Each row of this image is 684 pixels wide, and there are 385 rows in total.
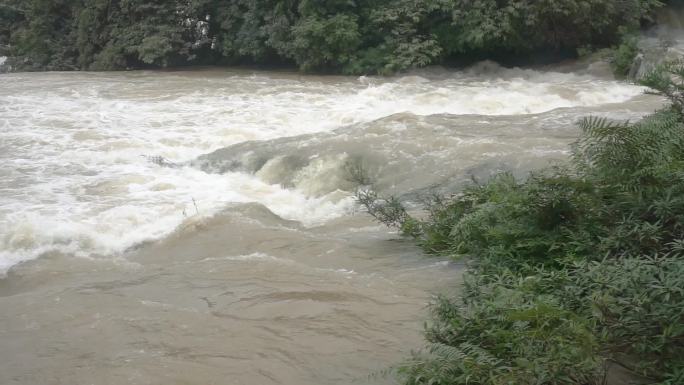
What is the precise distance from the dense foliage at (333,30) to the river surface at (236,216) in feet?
4.44

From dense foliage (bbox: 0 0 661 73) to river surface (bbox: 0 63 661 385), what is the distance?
135 centimetres

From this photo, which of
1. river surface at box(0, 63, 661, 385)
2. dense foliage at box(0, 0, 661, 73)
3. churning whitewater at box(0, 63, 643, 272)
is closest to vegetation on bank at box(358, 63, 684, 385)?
river surface at box(0, 63, 661, 385)

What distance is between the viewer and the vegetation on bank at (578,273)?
3.19 meters

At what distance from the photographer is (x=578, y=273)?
12.1ft

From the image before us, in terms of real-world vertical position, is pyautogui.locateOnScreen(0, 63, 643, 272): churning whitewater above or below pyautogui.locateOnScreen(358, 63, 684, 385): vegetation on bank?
below

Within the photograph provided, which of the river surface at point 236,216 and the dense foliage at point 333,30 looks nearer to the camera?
the river surface at point 236,216

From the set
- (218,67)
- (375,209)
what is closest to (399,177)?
(375,209)

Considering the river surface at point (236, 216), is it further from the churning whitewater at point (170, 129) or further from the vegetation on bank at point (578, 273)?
the vegetation on bank at point (578, 273)

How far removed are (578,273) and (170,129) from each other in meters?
9.67

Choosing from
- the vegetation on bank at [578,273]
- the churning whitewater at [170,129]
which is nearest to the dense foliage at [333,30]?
the churning whitewater at [170,129]

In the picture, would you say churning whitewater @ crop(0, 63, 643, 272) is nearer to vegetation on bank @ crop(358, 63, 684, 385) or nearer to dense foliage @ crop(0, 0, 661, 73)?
dense foliage @ crop(0, 0, 661, 73)

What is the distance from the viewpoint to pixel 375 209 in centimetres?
609

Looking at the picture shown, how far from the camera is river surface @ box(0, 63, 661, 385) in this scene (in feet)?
14.8

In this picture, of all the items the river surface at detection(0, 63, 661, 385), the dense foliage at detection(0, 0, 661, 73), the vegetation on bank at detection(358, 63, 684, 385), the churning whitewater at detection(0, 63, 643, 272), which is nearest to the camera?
the vegetation on bank at detection(358, 63, 684, 385)
